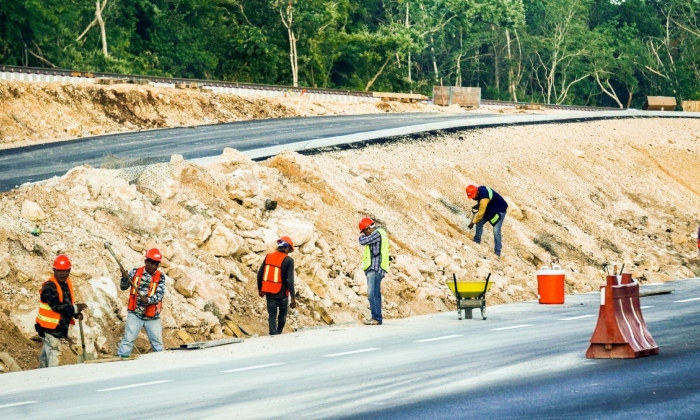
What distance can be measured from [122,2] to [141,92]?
2944 centimetres

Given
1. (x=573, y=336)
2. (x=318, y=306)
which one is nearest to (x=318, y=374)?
(x=573, y=336)

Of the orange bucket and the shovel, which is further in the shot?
the orange bucket

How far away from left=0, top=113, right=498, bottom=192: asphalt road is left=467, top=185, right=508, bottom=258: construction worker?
6.97m

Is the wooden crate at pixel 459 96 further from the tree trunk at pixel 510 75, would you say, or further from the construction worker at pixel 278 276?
the construction worker at pixel 278 276

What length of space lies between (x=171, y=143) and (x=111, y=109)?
33.9ft

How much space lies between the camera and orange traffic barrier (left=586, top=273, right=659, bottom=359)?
14.3 meters

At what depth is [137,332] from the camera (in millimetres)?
16656

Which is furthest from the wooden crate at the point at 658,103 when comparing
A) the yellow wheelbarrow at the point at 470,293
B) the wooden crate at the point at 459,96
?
the yellow wheelbarrow at the point at 470,293

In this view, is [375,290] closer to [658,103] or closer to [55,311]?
[55,311]

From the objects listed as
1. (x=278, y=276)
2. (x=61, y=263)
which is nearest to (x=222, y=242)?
(x=278, y=276)

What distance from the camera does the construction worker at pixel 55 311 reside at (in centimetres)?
1589

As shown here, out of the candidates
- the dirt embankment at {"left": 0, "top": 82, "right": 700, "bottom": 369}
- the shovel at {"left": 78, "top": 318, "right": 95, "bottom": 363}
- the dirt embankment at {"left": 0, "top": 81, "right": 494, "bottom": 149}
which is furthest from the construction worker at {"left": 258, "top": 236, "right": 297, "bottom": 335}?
the dirt embankment at {"left": 0, "top": 81, "right": 494, "bottom": 149}

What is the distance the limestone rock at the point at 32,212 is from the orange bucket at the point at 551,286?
922cm

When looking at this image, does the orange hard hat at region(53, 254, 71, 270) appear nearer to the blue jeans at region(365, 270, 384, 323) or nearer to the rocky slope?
the rocky slope
